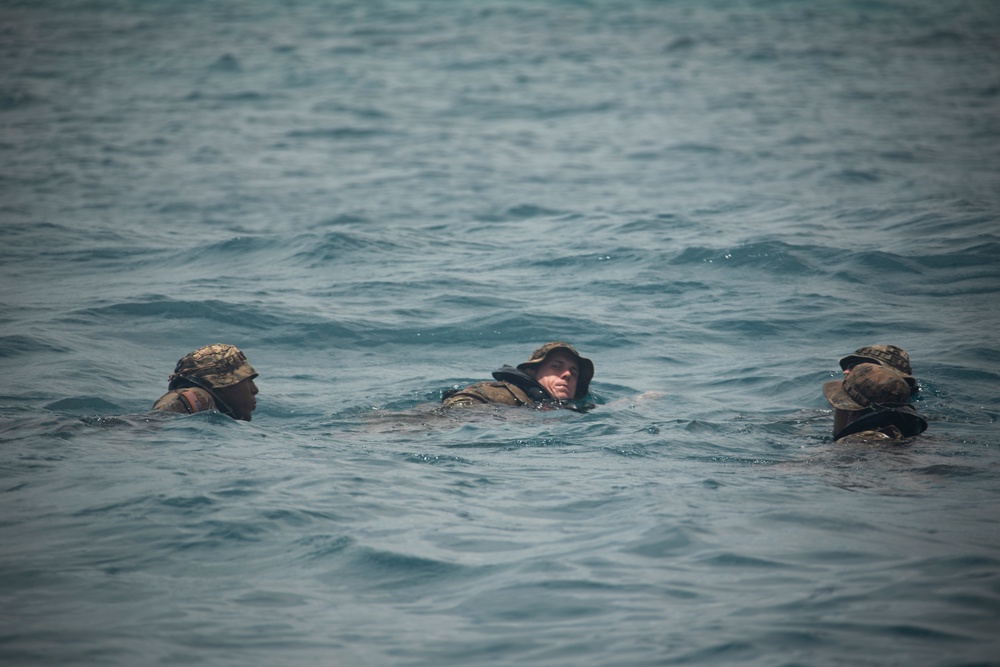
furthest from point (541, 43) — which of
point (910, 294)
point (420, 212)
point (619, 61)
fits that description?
point (910, 294)

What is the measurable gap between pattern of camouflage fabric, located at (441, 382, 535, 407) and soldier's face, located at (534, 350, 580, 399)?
0.95ft

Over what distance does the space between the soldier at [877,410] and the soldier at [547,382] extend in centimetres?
265

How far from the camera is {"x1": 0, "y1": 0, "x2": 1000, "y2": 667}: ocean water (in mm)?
6109

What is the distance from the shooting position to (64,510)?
7414 millimetres

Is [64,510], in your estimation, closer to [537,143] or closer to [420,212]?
[420,212]

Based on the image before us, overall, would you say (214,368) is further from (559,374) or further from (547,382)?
(559,374)

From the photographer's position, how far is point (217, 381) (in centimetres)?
1009

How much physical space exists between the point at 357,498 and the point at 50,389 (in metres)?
5.14

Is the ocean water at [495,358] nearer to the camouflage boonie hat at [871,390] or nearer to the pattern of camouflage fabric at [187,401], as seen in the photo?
the pattern of camouflage fabric at [187,401]

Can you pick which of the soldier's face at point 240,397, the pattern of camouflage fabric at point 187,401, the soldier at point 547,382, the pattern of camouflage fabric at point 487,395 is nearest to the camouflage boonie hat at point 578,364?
the soldier at point 547,382

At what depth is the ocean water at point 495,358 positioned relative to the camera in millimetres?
6109

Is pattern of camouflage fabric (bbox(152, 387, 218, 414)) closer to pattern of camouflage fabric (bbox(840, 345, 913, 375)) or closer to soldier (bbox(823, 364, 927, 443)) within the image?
soldier (bbox(823, 364, 927, 443))

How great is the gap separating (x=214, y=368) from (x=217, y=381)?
0.43ft

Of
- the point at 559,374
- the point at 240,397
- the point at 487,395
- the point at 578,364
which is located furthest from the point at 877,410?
the point at 240,397
